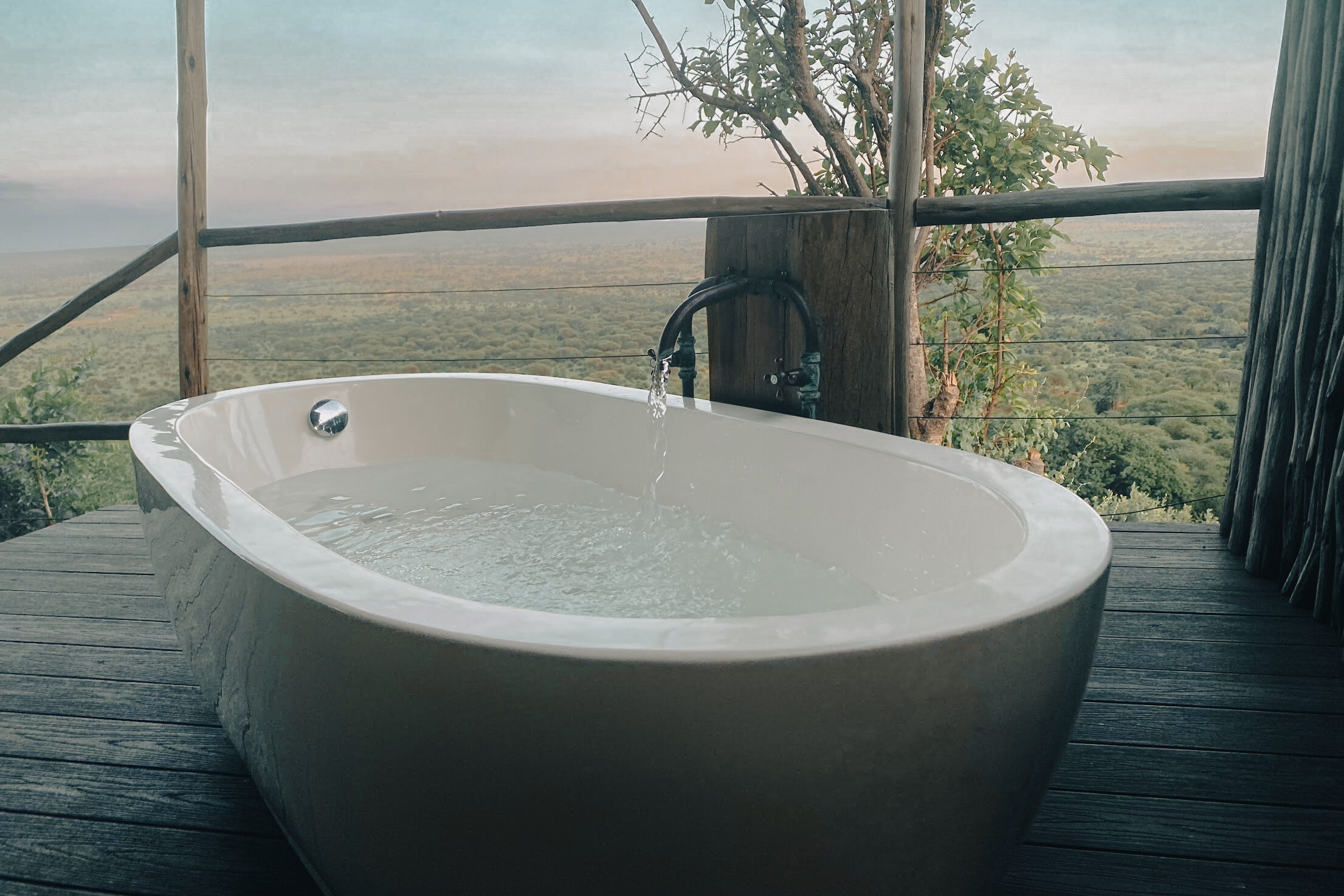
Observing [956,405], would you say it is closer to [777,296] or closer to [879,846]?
[777,296]

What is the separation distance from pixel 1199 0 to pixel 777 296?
3.24 meters

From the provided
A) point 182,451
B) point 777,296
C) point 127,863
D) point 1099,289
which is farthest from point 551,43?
point 127,863

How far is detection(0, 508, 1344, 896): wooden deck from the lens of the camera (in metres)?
1.08

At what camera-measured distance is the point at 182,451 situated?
1.41 m

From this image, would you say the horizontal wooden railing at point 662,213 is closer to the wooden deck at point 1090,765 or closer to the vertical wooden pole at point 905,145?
the vertical wooden pole at point 905,145

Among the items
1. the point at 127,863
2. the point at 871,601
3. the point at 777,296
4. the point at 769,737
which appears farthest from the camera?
the point at 777,296

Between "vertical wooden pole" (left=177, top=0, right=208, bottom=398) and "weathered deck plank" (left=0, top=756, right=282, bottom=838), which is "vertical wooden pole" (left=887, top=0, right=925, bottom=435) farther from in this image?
"vertical wooden pole" (left=177, top=0, right=208, bottom=398)

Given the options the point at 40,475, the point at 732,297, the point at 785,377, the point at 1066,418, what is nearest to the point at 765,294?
the point at 732,297

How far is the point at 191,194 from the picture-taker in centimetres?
280

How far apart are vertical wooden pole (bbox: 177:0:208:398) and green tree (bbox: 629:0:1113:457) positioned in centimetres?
169

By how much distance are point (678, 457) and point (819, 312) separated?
1.25 ft

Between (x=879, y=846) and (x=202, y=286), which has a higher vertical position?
(x=202, y=286)

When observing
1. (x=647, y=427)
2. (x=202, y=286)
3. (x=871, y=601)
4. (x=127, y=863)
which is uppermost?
(x=202, y=286)

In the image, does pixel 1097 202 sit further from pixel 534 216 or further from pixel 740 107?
pixel 740 107
